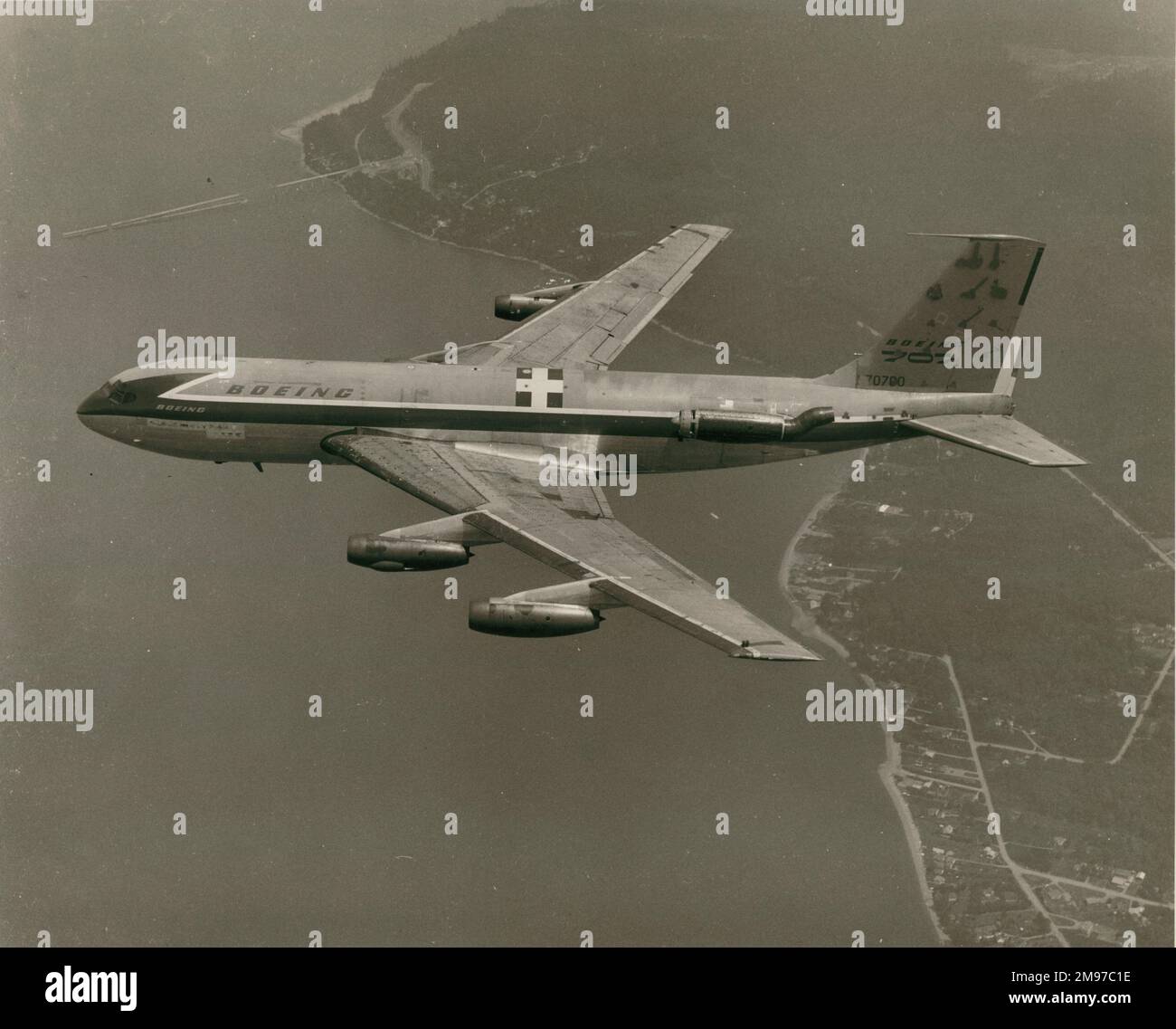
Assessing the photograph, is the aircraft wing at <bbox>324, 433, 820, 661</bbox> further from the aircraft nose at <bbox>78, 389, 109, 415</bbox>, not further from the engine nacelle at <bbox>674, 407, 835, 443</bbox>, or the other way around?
the aircraft nose at <bbox>78, 389, 109, 415</bbox>

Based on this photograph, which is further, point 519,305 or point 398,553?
point 519,305

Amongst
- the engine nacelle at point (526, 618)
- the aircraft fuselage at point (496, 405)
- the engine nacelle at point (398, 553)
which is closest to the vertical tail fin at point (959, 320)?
the aircraft fuselage at point (496, 405)

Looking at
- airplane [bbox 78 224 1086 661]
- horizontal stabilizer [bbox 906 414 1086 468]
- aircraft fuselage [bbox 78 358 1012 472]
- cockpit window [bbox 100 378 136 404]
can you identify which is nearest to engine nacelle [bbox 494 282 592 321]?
airplane [bbox 78 224 1086 661]

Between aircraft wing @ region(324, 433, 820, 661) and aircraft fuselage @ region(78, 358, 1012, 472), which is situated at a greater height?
aircraft fuselage @ region(78, 358, 1012, 472)

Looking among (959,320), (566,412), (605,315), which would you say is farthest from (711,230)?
(566,412)

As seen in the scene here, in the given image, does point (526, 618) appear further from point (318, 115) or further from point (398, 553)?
point (318, 115)

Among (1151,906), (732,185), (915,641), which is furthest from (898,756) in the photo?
(732,185)
